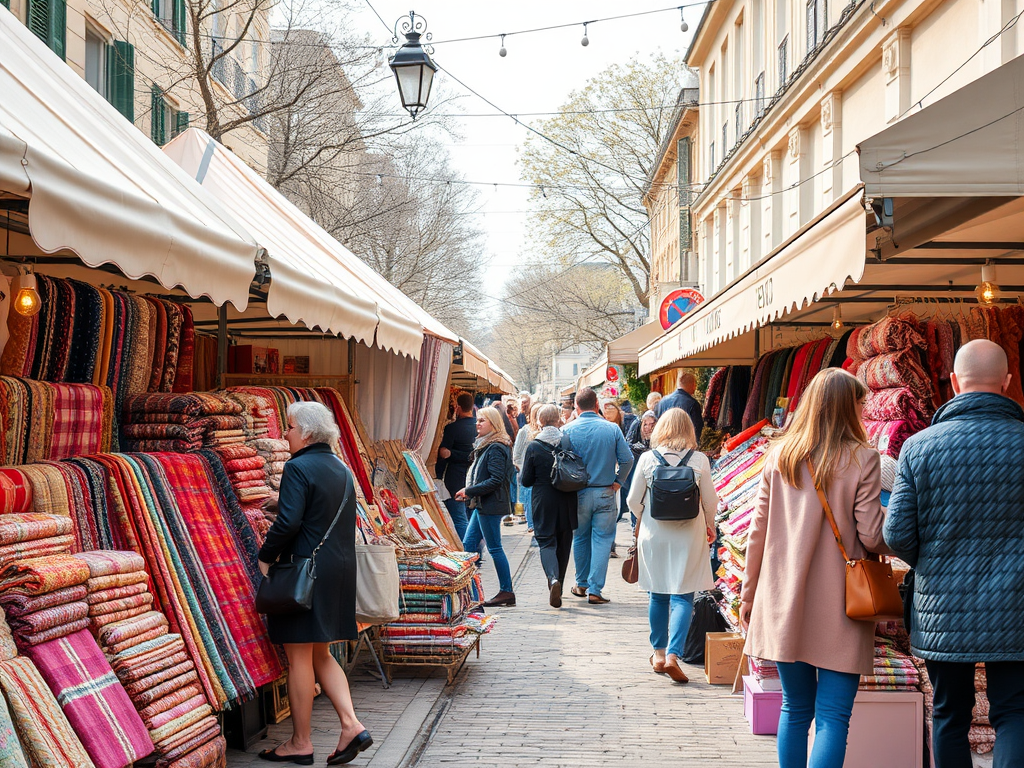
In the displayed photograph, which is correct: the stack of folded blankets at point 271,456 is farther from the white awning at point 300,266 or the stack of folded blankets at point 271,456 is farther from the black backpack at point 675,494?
the black backpack at point 675,494

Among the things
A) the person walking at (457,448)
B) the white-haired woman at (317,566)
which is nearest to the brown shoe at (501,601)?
the person walking at (457,448)

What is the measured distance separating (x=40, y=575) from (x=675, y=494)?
14.4ft

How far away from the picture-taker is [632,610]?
9.73 metres

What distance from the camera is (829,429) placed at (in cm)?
432

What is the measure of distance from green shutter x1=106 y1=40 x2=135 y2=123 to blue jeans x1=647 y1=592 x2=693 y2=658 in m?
13.3

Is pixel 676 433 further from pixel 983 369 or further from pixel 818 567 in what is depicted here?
pixel 983 369

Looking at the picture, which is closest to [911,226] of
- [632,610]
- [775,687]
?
[775,687]

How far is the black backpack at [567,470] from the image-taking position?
9.52m

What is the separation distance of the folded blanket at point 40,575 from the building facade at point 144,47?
35.3 ft

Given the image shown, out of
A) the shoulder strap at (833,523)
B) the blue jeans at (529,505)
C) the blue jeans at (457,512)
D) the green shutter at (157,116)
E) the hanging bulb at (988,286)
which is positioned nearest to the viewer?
the shoulder strap at (833,523)

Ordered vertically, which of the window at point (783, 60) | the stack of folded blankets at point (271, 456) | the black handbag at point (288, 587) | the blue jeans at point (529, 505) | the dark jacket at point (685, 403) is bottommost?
the blue jeans at point (529, 505)

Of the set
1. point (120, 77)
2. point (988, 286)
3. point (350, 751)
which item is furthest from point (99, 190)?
point (120, 77)

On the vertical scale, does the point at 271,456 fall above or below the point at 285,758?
above

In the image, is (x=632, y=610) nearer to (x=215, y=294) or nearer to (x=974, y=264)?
(x=974, y=264)
